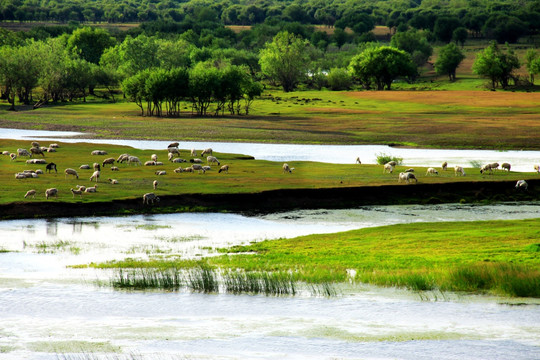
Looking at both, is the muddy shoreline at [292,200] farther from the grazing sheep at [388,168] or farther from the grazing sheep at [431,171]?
the grazing sheep at [388,168]

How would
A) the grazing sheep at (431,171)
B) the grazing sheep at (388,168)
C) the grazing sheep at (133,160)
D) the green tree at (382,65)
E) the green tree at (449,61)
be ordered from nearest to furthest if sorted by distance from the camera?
the grazing sheep at (431,171) < the grazing sheep at (388,168) < the grazing sheep at (133,160) < the green tree at (382,65) < the green tree at (449,61)

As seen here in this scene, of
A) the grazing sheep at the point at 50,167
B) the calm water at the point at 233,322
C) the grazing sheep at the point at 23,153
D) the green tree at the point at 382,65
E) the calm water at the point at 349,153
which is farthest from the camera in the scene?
the green tree at the point at 382,65

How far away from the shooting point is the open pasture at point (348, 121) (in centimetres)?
9594

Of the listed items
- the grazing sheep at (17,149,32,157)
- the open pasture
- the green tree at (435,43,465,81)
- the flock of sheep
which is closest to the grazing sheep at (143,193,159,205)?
the flock of sheep

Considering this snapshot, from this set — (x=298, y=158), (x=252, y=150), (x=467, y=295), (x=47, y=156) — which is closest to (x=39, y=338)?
(x=467, y=295)

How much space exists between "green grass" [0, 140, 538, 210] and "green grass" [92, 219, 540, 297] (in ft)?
35.8

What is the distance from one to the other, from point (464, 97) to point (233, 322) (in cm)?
13029

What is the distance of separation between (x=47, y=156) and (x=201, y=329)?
1933 inches

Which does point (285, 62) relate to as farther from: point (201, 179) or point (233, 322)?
point (233, 322)

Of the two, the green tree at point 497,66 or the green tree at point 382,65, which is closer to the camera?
the green tree at point 497,66

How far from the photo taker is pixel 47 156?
68.8 meters

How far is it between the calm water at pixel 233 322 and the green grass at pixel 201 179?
14.0m

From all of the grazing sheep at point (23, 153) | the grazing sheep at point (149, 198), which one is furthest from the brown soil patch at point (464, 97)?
the grazing sheep at point (149, 198)

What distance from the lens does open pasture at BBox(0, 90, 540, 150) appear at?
95938mm
